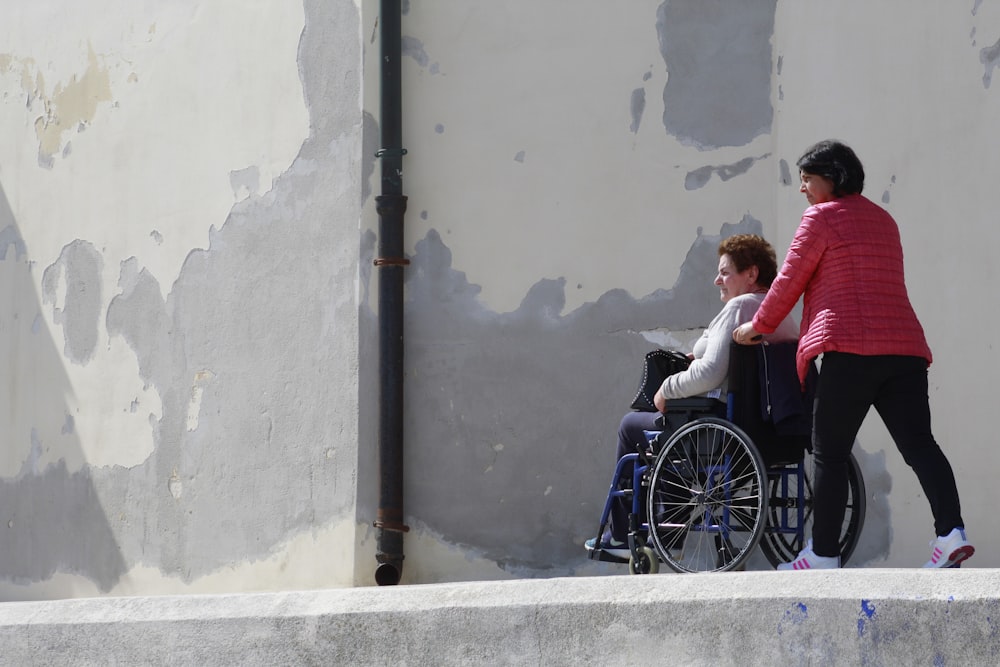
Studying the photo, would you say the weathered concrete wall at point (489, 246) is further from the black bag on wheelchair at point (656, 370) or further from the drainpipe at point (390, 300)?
the black bag on wheelchair at point (656, 370)

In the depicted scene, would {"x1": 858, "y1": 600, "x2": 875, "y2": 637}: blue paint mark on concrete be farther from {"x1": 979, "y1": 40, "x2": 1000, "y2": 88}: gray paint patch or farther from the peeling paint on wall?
the peeling paint on wall

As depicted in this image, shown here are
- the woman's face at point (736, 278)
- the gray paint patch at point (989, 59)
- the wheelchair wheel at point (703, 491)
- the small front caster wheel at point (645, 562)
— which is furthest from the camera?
the gray paint patch at point (989, 59)

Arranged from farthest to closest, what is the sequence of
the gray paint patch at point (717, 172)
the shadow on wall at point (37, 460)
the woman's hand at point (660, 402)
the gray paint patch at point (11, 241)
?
1. the gray paint patch at point (11, 241)
2. the shadow on wall at point (37, 460)
3. the gray paint patch at point (717, 172)
4. the woman's hand at point (660, 402)

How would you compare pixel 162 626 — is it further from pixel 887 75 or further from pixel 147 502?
pixel 887 75

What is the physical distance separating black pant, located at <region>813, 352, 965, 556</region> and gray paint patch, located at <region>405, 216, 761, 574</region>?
1.49 m

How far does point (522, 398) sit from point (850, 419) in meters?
1.91

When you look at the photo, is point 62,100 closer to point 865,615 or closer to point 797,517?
point 797,517

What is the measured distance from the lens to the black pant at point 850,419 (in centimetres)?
452

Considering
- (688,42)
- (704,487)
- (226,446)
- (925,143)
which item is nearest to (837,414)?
(704,487)

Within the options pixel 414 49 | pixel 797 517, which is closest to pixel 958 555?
pixel 797 517

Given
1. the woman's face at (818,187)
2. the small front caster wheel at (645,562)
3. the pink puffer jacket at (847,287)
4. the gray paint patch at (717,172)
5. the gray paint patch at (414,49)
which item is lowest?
the small front caster wheel at (645,562)

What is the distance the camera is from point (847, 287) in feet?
15.0

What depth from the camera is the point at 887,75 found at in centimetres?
577

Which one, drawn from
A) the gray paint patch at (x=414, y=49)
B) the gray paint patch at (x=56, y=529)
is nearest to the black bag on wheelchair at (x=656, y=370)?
the gray paint patch at (x=414, y=49)
